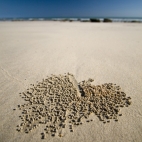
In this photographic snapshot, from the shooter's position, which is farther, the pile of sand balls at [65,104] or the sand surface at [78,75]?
the pile of sand balls at [65,104]

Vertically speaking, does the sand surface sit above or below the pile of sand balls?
below

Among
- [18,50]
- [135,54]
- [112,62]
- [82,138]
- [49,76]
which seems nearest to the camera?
[82,138]

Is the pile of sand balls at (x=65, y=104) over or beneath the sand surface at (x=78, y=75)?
over

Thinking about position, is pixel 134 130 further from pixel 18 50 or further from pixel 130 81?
pixel 18 50

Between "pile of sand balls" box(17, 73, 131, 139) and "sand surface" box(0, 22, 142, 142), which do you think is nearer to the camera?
"sand surface" box(0, 22, 142, 142)

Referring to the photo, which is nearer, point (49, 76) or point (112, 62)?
point (49, 76)

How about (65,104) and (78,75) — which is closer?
(65,104)

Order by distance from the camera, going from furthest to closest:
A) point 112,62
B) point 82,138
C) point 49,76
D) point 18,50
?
1. point 18,50
2. point 112,62
3. point 49,76
4. point 82,138

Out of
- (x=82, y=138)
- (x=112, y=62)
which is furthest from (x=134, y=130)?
(x=112, y=62)
